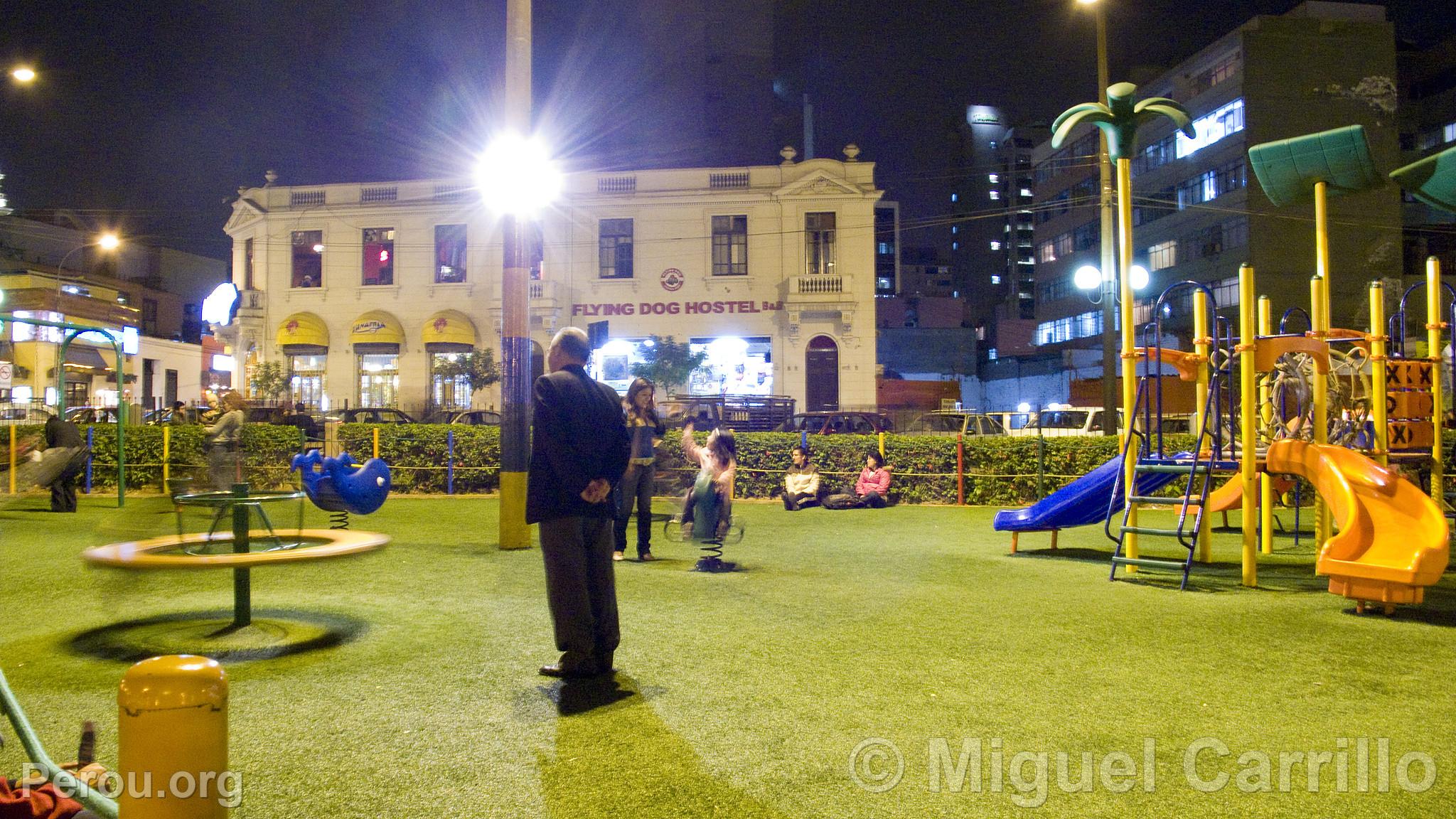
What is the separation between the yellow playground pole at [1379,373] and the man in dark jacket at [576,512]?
7.63 metres

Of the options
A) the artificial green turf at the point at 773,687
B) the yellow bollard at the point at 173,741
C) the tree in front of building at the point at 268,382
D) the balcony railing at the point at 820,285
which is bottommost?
the artificial green turf at the point at 773,687

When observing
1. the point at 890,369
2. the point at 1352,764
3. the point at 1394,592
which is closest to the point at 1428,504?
the point at 1394,592

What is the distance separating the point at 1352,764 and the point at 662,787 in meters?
2.87

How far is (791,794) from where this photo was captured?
3441mm

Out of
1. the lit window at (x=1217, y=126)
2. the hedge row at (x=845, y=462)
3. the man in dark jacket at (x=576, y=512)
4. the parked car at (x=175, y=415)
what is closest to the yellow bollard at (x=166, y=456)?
the hedge row at (x=845, y=462)

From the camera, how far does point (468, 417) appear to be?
82.0 ft

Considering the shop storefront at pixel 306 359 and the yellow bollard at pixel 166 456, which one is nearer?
the yellow bollard at pixel 166 456

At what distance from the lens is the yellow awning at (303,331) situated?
107 ft

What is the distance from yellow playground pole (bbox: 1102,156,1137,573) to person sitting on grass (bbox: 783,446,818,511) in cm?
664

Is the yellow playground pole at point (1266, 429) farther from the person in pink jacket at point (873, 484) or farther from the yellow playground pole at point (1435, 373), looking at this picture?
the person in pink jacket at point (873, 484)

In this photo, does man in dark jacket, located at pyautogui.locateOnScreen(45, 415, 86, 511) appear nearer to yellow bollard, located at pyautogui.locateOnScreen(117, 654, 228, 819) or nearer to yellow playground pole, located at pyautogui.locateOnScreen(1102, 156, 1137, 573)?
yellow bollard, located at pyautogui.locateOnScreen(117, 654, 228, 819)

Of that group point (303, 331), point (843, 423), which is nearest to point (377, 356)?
point (303, 331)

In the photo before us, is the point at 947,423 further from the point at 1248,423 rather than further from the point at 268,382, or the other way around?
the point at 268,382

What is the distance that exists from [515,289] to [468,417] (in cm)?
1573
